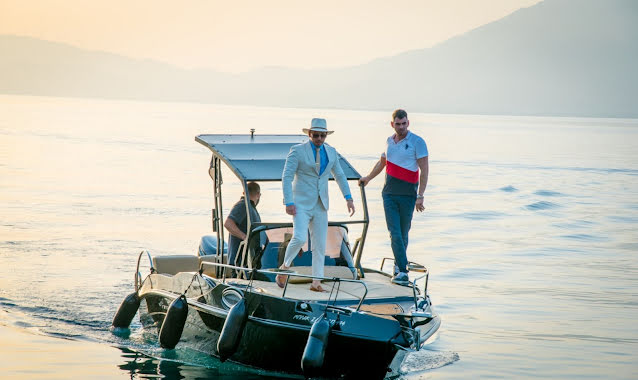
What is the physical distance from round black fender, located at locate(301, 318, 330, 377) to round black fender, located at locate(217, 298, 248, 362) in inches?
35.7

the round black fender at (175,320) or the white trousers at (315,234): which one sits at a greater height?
the white trousers at (315,234)

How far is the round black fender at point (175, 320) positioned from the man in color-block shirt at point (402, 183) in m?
2.63

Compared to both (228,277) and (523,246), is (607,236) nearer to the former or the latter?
(523,246)

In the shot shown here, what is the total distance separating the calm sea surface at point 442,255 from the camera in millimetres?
12289

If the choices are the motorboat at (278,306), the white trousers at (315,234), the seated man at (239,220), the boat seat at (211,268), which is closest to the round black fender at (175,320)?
the motorboat at (278,306)

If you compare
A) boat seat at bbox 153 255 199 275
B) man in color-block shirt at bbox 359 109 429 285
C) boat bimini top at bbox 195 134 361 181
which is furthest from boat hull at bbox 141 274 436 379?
boat seat at bbox 153 255 199 275

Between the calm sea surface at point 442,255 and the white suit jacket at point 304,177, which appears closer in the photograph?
the white suit jacket at point 304,177

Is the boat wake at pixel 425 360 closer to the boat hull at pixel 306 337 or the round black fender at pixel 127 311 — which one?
the boat hull at pixel 306 337

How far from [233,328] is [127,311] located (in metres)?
3.21

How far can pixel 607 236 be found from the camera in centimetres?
2323

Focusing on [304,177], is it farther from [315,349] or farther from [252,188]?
[315,349]

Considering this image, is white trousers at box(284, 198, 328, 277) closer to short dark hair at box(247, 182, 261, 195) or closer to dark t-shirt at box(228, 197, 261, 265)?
dark t-shirt at box(228, 197, 261, 265)

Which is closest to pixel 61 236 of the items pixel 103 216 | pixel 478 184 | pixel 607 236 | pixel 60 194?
pixel 103 216

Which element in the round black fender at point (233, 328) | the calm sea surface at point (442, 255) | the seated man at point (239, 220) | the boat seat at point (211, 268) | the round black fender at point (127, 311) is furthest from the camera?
the round black fender at point (127, 311)
